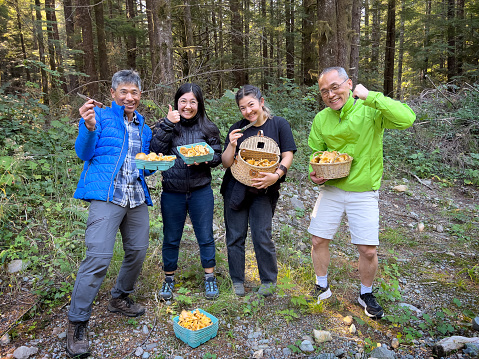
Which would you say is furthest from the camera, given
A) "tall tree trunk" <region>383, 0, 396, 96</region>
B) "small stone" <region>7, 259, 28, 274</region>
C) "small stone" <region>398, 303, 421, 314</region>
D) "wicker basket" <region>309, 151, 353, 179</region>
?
"tall tree trunk" <region>383, 0, 396, 96</region>

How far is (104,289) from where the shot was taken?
338cm

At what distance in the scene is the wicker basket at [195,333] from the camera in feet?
8.40

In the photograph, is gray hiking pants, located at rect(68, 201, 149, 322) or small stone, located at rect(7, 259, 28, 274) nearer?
gray hiking pants, located at rect(68, 201, 149, 322)

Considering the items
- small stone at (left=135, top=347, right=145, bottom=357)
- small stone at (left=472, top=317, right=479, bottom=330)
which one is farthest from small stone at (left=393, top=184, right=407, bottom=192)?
small stone at (left=135, top=347, right=145, bottom=357)

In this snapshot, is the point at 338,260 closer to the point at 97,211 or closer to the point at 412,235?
the point at 412,235

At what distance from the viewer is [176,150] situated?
10.4 feet

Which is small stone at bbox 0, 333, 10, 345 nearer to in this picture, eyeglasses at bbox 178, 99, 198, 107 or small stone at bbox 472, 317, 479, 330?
eyeglasses at bbox 178, 99, 198, 107

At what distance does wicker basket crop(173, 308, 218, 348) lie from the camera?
2561mm

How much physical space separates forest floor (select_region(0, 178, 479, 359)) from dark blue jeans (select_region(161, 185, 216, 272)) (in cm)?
40

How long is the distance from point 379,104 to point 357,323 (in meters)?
1.99

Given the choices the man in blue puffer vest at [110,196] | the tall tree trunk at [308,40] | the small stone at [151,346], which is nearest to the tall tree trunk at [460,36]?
the tall tree trunk at [308,40]

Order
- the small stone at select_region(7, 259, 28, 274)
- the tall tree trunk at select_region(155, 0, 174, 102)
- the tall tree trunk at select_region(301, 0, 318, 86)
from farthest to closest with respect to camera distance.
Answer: the tall tree trunk at select_region(301, 0, 318, 86) < the tall tree trunk at select_region(155, 0, 174, 102) < the small stone at select_region(7, 259, 28, 274)

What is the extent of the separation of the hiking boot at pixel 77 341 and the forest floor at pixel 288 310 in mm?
106

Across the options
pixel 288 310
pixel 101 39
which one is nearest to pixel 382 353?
pixel 288 310
